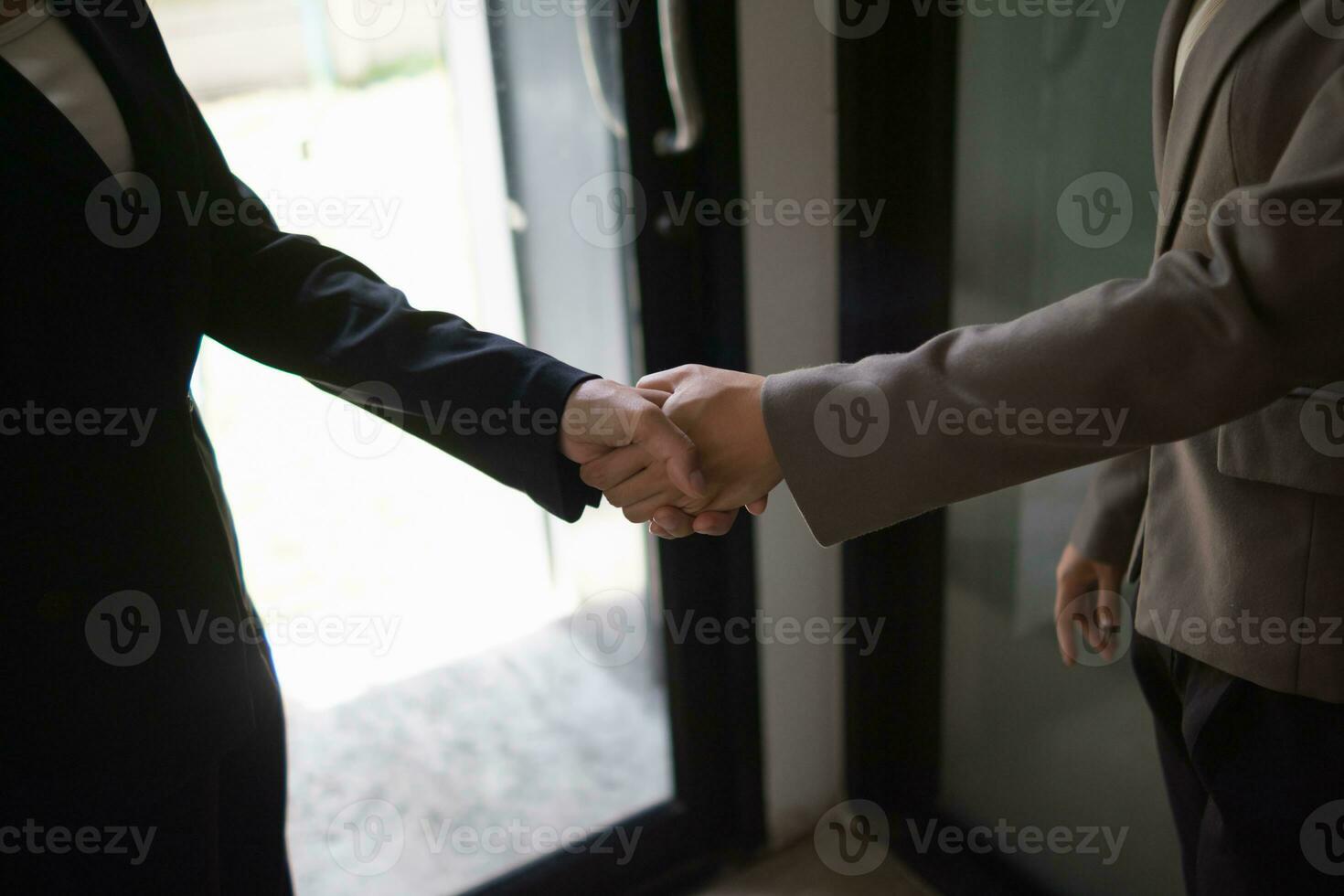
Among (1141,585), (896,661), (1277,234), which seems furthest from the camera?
(896,661)

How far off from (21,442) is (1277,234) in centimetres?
83

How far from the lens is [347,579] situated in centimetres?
185

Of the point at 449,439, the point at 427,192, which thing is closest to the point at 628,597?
the point at 427,192

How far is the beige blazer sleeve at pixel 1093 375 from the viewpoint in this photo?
657 millimetres

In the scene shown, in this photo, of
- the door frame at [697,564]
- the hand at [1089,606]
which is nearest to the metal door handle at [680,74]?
the door frame at [697,564]

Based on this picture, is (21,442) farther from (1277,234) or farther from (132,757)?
(1277,234)

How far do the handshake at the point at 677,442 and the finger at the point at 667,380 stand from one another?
0.02 meters

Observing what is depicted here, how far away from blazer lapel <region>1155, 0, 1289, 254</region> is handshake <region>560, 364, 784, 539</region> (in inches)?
14.6

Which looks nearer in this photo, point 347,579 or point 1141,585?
point 1141,585

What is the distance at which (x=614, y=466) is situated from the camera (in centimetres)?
101

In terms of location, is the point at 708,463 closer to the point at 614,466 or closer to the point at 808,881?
the point at 614,466

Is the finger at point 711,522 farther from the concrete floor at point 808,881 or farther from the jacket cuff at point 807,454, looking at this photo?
the concrete floor at point 808,881

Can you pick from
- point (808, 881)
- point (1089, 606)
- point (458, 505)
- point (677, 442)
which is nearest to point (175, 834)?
point (677, 442)

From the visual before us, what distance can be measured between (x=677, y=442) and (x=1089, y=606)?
1.52ft
